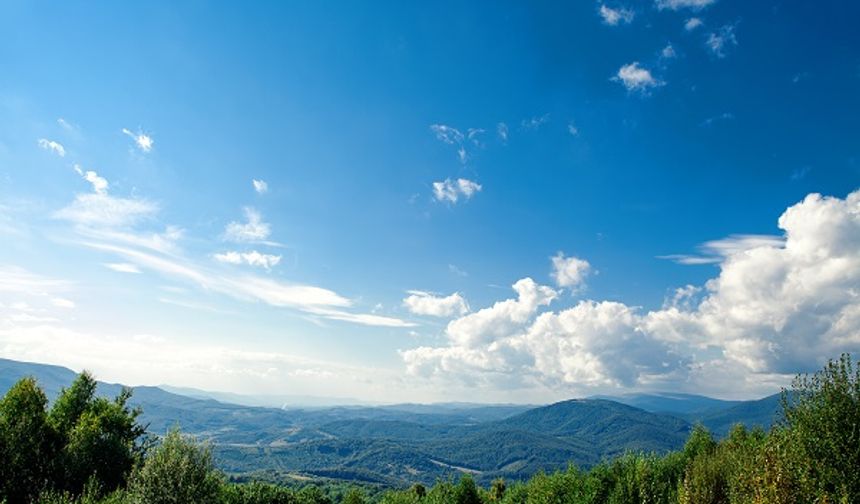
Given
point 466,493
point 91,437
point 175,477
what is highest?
point 175,477

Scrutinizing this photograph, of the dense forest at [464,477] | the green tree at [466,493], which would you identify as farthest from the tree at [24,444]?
the green tree at [466,493]

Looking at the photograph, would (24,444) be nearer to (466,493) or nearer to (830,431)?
(466,493)

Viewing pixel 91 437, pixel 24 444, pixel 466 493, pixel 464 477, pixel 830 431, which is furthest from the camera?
pixel 464 477

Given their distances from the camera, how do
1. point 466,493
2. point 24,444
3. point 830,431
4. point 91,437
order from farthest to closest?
1. point 466,493
2. point 91,437
3. point 24,444
4. point 830,431

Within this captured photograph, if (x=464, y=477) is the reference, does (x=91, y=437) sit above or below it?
above

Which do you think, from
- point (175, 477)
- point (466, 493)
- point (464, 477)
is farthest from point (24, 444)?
point (464, 477)

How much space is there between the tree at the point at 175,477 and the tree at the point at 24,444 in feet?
52.2

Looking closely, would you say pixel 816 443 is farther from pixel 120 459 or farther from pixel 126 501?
pixel 120 459

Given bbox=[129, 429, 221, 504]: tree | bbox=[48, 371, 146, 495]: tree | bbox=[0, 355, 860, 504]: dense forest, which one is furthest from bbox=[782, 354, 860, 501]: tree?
bbox=[48, 371, 146, 495]: tree

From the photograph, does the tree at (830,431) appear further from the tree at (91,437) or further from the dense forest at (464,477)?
the tree at (91,437)

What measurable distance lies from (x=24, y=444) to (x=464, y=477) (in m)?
56.3

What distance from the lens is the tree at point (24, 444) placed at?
1646 inches

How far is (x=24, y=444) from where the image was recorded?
1741 inches

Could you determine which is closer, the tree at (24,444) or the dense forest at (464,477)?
the dense forest at (464,477)
